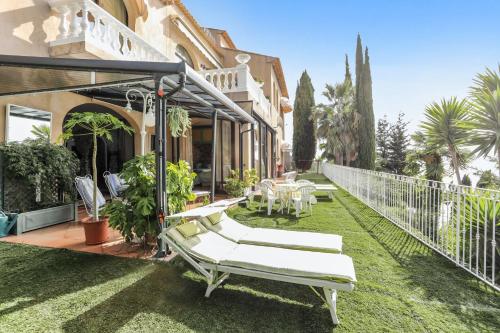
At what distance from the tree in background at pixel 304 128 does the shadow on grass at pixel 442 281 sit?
28011 millimetres

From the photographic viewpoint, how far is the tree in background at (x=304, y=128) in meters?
33.4

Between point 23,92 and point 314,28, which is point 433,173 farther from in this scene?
point 23,92

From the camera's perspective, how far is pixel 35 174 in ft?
19.3

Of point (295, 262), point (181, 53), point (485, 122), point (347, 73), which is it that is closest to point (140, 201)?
point (295, 262)

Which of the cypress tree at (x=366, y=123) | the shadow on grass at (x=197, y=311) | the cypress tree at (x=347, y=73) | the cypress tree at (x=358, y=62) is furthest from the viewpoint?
the cypress tree at (x=347, y=73)

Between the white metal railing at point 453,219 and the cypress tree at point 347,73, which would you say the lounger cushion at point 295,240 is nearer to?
the white metal railing at point 453,219

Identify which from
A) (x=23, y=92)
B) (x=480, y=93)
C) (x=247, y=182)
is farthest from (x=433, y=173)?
(x=23, y=92)

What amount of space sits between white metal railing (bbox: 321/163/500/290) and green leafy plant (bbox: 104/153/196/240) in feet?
15.5

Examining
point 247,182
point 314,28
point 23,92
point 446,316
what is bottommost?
point 446,316

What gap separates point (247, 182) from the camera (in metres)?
9.65

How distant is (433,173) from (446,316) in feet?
30.1

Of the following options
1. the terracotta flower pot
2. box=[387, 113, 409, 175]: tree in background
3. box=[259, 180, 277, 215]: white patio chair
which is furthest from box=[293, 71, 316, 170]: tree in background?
the terracotta flower pot

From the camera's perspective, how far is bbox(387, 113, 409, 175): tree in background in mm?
33688

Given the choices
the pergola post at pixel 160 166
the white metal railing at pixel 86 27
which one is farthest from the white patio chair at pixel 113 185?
the pergola post at pixel 160 166
